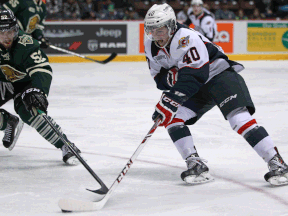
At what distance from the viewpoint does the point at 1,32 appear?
297cm

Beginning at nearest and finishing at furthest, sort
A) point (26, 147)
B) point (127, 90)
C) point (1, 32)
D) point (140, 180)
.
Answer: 1. point (140, 180)
2. point (1, 32)
3. point (26, 147)
4. point (127, 90)

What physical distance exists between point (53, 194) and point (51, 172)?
0.47 meters

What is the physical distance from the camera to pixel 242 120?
2.61 metres

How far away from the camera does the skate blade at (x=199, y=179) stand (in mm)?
2658

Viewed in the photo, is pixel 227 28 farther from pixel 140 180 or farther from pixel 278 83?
pixel 140 180

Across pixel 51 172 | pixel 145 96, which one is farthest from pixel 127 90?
pixel 51 172

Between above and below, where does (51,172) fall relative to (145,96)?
above

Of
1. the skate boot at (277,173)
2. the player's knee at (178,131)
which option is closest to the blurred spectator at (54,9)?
the player's knee at (178,131)

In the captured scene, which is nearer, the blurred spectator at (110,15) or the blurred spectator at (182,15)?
the blurred spectator at (110,15)

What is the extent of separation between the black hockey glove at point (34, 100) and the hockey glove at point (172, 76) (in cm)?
67

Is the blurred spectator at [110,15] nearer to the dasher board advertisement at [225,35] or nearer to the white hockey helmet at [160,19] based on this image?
the dasher board advertisement at [225,35]

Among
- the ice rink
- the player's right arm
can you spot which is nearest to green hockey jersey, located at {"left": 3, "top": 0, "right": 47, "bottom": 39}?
the ice rink

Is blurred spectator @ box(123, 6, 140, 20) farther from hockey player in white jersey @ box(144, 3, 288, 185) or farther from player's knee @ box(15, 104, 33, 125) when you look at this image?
hockey player in white jersey @ box(144, 3, 288, 185)

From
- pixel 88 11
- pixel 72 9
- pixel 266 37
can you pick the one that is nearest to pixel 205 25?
pixel 266 37
